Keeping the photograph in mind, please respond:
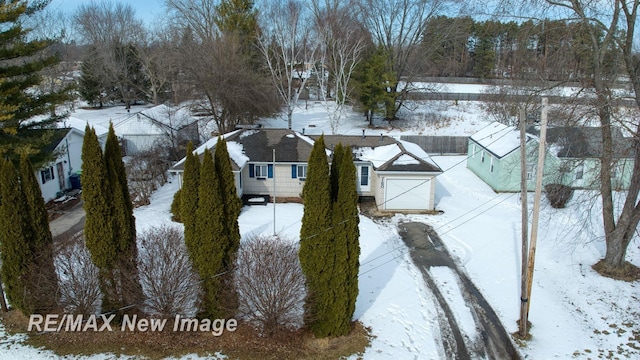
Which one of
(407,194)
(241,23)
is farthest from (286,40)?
(407,194)

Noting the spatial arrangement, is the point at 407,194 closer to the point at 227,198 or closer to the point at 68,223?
the point at 227,198

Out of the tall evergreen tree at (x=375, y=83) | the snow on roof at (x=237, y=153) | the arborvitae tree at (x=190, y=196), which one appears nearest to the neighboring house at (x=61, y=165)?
the snow on roof at (x=237, y=153)

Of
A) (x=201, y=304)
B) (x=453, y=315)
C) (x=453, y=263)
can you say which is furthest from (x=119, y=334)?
(x=453, y=263)

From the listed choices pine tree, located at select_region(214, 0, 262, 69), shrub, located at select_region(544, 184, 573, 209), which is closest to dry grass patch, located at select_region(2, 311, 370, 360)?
shrub, located at select_region(544, 184, 573, 209)

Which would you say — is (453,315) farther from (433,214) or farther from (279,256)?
(433,214)

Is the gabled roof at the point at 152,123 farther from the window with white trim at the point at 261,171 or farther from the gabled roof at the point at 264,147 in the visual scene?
the window with white trim at the point at 261,171
